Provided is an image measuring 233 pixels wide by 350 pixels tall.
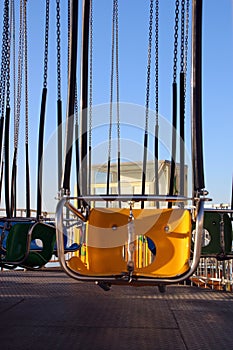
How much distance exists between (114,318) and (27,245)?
0.77 metres

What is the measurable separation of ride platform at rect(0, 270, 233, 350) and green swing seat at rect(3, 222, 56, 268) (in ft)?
1.08

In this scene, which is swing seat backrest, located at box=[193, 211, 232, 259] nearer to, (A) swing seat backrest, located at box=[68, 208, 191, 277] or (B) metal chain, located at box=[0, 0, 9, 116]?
(A) swing seat backrest, located at box=[68, 208, 191, 277]

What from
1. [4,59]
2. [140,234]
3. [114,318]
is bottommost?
[114,318]

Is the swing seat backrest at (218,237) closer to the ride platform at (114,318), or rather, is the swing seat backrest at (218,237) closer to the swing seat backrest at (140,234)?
the ride platform at (114,318)

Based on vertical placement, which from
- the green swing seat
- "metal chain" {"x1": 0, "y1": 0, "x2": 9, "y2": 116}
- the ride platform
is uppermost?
"metal chain" {"x1": 0, "y1": 0, "x2": 9, "y2": 116}

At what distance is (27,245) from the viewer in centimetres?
346

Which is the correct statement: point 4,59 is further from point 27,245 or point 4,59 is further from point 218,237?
point 218,237

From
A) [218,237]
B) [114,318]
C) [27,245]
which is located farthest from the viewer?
[218,237]

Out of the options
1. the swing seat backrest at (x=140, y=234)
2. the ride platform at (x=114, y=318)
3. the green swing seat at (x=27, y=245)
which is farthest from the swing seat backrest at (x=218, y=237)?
the swing seat backrest at (x=140, y=234)

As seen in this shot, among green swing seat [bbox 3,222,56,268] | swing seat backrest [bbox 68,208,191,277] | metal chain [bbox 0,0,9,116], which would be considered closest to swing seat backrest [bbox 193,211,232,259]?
green swing seat [bbox 3,222,56,268]

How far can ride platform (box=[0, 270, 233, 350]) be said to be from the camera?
8.27ft

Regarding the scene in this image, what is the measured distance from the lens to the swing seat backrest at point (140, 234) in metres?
2.44

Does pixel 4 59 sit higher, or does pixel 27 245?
pixel 4 59

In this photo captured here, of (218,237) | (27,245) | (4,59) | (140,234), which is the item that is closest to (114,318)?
(27,245)
